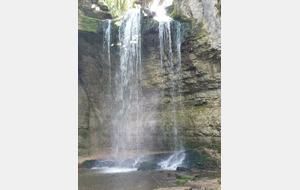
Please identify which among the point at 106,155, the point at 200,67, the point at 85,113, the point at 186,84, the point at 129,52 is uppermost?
the point at 129,52

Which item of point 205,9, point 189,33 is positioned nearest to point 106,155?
point 189,33

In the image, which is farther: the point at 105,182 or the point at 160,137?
the point at 160,137

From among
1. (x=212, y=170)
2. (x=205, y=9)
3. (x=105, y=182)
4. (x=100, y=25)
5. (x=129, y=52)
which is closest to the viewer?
(x=105, y=182)

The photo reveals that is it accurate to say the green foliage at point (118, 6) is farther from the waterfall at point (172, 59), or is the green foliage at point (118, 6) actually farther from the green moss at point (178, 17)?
the green moss at point (178, 17)

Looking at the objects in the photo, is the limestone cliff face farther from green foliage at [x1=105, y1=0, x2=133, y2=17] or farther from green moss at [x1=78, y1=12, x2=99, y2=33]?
green foliage at [x1=105, y1=0, x2=133, y2=17]

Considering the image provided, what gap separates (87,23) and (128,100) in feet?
13.0

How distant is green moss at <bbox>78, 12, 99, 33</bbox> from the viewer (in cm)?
1012

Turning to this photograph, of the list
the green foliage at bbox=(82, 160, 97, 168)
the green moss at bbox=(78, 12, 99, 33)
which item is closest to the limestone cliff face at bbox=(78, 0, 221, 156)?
the green moss at bbox=(78, 12, 99, 33)

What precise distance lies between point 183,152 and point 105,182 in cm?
415

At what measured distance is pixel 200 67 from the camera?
396 inches

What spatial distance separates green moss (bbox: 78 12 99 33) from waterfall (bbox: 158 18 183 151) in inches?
111

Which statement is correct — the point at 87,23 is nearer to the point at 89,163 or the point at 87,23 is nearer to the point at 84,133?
the point at 84,133

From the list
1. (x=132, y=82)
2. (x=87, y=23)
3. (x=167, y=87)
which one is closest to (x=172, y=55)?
(x=167, y=87)

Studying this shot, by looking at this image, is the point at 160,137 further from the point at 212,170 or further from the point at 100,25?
the point at 100,25
